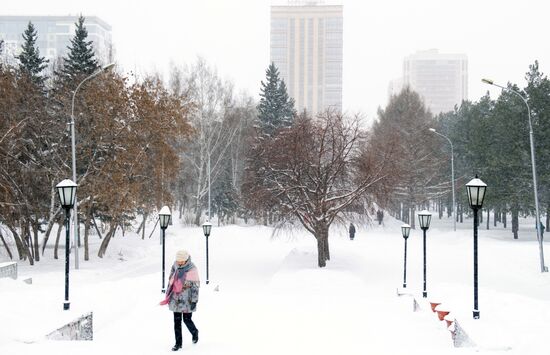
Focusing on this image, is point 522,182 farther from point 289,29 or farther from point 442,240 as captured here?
point 289,29

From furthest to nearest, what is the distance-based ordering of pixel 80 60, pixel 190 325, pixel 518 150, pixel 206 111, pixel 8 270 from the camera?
pixel 206 111
pixel 518 150
pixel 80 60
pixel 8 270
pixel 190 325

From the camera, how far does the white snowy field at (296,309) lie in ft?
27.4

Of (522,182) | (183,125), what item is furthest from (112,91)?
(522,182)

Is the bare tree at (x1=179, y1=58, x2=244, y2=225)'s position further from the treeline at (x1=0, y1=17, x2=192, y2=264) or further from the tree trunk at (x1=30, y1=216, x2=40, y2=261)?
the tree trunk at (x1=30, y1=216, x2=40, y2=261)

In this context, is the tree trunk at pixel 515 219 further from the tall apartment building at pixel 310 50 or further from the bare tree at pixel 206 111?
the tall apartment building at pixel 310 50

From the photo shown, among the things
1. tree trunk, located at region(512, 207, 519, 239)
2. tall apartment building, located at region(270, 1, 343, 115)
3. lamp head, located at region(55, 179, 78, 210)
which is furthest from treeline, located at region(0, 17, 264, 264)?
tall apartment building, located at region(270, 1, 343, 115)

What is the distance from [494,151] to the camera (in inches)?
1558

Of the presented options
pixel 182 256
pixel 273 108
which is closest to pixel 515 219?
pixel 273 108

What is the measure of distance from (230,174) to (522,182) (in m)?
30.5

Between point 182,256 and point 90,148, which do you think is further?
point 90,148

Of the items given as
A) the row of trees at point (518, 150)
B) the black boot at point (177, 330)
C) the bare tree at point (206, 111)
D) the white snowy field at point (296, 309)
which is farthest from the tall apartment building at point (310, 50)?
the black boot at point (177, 330)

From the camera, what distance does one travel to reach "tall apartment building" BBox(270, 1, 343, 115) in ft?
493

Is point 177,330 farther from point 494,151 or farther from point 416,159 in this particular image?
point 416,159

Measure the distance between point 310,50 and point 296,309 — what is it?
144109 millimetres
